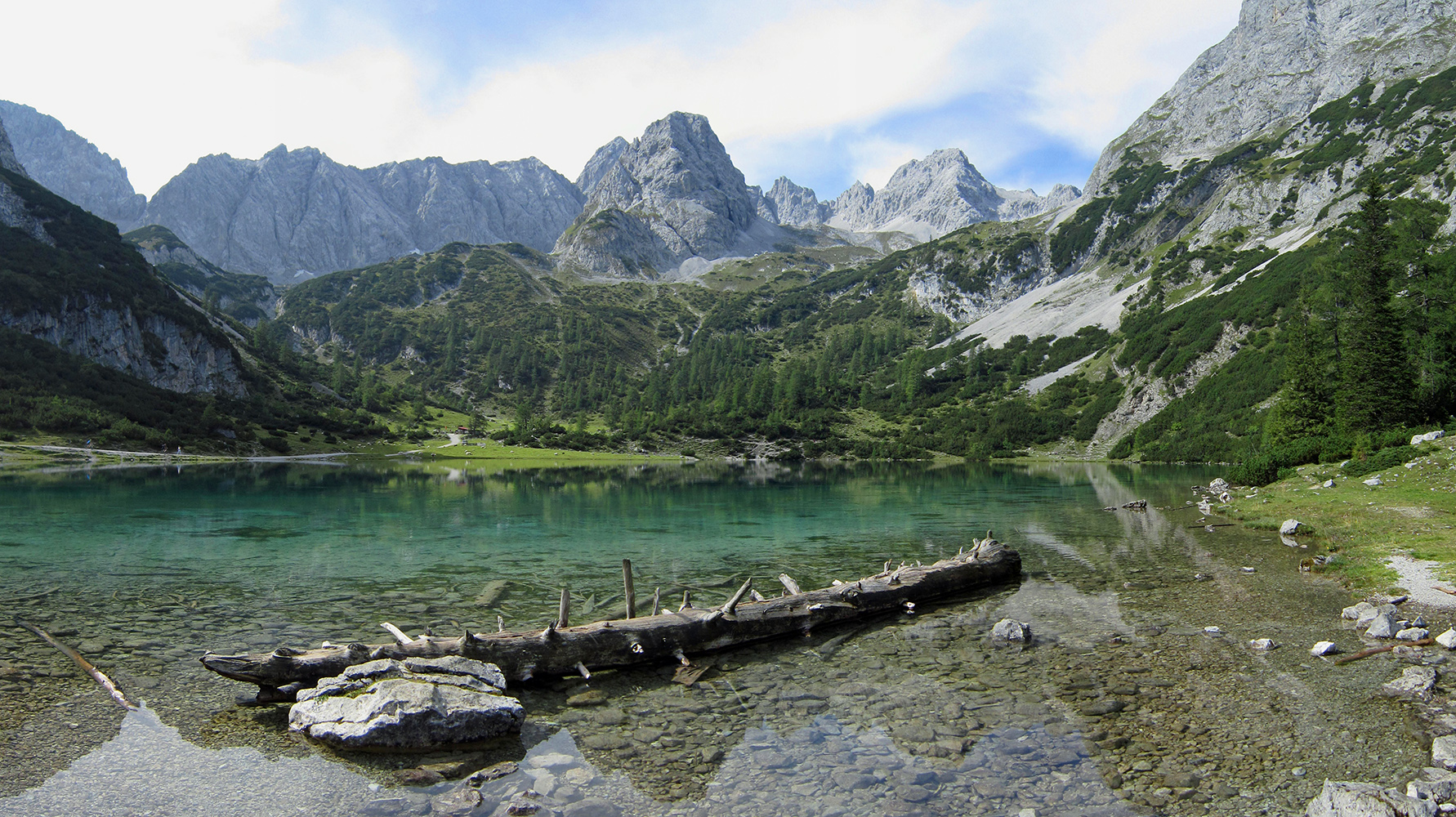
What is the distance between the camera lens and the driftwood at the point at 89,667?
51.7ft

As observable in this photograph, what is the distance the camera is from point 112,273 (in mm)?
157500

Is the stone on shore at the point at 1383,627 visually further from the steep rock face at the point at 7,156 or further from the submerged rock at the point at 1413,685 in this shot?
the steep rock face at the point at 7,156

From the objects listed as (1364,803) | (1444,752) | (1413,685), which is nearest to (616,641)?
(1364,803)

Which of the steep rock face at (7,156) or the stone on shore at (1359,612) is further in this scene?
the steep rock face at (7,156)

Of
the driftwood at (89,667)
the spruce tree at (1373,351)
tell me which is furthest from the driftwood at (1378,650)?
the spruce tree at (1373,351)

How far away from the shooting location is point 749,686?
57.1 feet

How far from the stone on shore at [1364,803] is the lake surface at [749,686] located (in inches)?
32.4

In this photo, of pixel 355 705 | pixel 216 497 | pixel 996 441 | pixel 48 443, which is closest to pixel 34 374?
pixel 48 443

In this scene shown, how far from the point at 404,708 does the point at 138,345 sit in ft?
611

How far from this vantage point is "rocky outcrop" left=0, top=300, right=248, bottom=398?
136 meters

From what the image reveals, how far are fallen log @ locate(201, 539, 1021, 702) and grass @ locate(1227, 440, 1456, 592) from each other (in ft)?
52.4

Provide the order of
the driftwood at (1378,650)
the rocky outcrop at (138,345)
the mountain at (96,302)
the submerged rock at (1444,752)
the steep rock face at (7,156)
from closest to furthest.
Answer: the submerged rock at (1444,752) < the driftwood at (1378,650) < the rocky outcrop at (138,345) < the mountain at (96,302) < the steep rock face at (7,156)

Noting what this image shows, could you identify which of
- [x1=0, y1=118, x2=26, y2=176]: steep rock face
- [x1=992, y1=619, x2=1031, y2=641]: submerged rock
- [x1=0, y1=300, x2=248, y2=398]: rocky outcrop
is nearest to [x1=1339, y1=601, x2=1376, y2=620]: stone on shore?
[x1=992, y1=619, x2=1031, y2=641]: submerged rock

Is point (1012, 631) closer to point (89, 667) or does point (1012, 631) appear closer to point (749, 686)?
point (749, 686)
